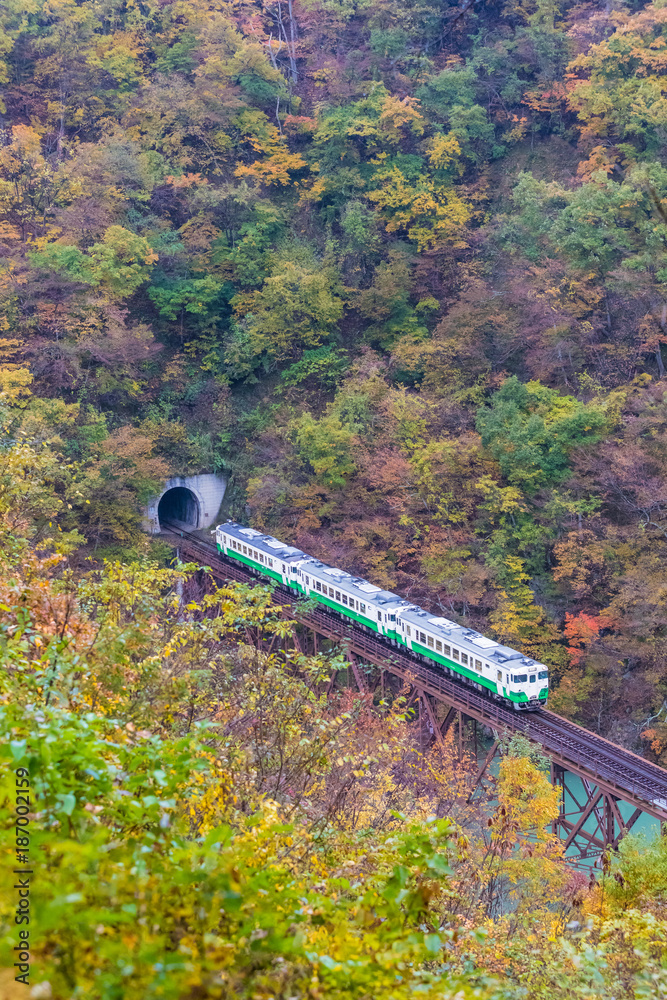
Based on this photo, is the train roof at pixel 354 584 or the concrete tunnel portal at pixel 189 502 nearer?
the train roof at pixel 354 584

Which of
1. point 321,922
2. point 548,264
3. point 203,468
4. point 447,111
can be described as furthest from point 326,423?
point 321,922

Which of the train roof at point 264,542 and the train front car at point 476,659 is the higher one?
the train roof at point 264,542

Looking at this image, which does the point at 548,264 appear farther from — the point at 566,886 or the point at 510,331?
the point at 566,886

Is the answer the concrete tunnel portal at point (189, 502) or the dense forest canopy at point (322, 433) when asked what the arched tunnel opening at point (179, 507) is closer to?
the concrete tunnel portal at point (189, 502)

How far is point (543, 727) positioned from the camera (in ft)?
59.6

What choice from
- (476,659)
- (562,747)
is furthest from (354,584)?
(562,747)

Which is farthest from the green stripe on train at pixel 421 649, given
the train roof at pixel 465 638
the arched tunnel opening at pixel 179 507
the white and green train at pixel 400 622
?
the arched tunnel opening at pixel 179 507

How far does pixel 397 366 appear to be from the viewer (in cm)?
2950

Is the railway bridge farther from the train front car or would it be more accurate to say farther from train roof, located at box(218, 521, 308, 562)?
train roof, located at box(218, 521, 308, 562)

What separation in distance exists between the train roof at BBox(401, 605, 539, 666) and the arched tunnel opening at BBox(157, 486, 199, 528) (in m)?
14.2

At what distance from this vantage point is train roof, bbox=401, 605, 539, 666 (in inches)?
743

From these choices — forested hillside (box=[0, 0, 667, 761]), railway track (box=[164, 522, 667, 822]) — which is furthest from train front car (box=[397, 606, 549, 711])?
forested hillside (box=[0, 0, 667, 761])

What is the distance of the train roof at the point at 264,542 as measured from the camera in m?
25.9

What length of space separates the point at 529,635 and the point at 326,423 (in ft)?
34.5
